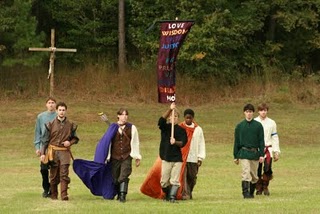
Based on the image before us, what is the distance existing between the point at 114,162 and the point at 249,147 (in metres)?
2.60

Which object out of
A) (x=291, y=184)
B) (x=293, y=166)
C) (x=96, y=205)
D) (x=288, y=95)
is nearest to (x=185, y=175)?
(x=96, y=205)

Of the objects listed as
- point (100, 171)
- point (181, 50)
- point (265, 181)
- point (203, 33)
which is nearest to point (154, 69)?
point (181, 50)

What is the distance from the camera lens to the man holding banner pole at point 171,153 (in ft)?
52.2

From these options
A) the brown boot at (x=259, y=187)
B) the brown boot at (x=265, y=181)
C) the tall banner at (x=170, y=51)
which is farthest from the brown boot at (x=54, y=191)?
the brown boot at (x=265, y=181)

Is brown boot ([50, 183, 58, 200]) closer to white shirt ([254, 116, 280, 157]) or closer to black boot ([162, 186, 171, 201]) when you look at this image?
black boot ([162, 186, 171, 201])

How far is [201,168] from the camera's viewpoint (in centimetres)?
2647

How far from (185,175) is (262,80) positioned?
2847cm

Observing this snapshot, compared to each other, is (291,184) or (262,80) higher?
(262,80)

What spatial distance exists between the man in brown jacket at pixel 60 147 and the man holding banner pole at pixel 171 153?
1.65m

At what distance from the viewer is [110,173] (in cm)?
1631

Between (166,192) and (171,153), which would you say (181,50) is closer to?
(166,192)

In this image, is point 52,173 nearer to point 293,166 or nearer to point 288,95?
point 293,166

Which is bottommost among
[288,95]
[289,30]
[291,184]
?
[291,184]

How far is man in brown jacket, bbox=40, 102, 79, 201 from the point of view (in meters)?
→ 15.9
